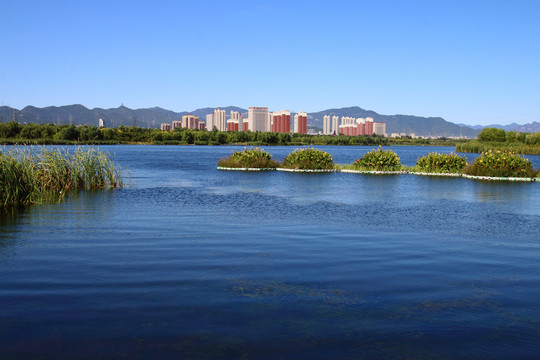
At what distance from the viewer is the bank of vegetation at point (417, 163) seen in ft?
103

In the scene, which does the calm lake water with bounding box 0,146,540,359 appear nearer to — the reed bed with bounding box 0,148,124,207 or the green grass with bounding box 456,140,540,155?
the reed bed with bounding box 0,148,124,207

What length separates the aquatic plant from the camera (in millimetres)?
34188

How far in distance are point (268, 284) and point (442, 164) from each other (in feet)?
96.8

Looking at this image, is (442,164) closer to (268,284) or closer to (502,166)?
(502,166)

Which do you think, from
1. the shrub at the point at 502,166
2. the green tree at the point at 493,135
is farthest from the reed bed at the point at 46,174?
the green tree at the point at 493,135

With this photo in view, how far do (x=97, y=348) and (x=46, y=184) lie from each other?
16.2 m

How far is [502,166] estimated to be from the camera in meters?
31.4

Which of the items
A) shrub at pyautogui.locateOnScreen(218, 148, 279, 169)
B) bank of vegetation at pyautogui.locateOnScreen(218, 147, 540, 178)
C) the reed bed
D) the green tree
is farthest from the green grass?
the reed bed

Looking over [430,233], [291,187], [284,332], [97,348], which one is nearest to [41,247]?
[97,348]

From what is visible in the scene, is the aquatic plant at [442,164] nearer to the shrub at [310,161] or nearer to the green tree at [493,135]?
the shrub at [310,161]

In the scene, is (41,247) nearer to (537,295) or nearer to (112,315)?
(112,315)

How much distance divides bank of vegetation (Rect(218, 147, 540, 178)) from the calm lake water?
668 inches

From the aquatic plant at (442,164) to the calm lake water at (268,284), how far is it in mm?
18638

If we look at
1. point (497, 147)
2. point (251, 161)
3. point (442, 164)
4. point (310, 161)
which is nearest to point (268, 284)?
point (310, 161)
